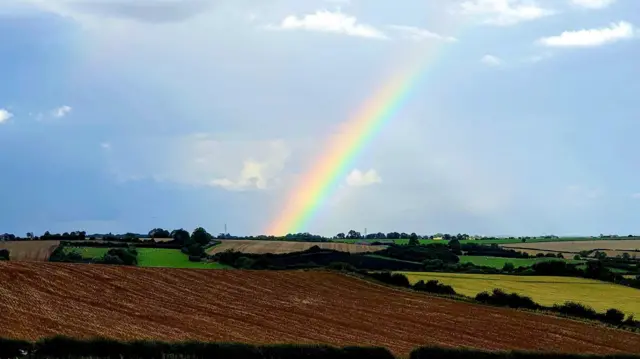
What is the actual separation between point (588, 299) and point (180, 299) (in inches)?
1391

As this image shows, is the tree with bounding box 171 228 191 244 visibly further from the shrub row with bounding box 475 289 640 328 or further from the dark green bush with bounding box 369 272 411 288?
the shrub row with bounding box 475 289 640 328

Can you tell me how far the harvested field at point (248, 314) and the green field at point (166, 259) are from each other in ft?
54.7

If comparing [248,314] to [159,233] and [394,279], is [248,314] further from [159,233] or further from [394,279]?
[159,233]

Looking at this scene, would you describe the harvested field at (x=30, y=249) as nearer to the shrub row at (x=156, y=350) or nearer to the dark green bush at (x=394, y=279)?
the dark green bush at (x=394, y=279)

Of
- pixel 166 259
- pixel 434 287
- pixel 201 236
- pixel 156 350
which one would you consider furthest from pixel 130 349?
pixel 201 236

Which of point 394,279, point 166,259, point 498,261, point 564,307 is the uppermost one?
point 498,261

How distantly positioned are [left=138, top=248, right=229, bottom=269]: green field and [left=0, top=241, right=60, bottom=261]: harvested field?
8.91m

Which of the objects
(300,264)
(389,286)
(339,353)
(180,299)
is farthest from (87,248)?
(339,353)

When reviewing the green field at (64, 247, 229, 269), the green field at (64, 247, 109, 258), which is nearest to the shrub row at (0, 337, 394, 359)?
the green field at (64, 247, 229, 269)

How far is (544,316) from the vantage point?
5284 centimetres

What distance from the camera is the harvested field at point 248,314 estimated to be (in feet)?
105

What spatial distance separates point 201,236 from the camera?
107875mm

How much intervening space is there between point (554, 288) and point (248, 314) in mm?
38647

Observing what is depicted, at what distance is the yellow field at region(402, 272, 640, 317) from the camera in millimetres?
61594
